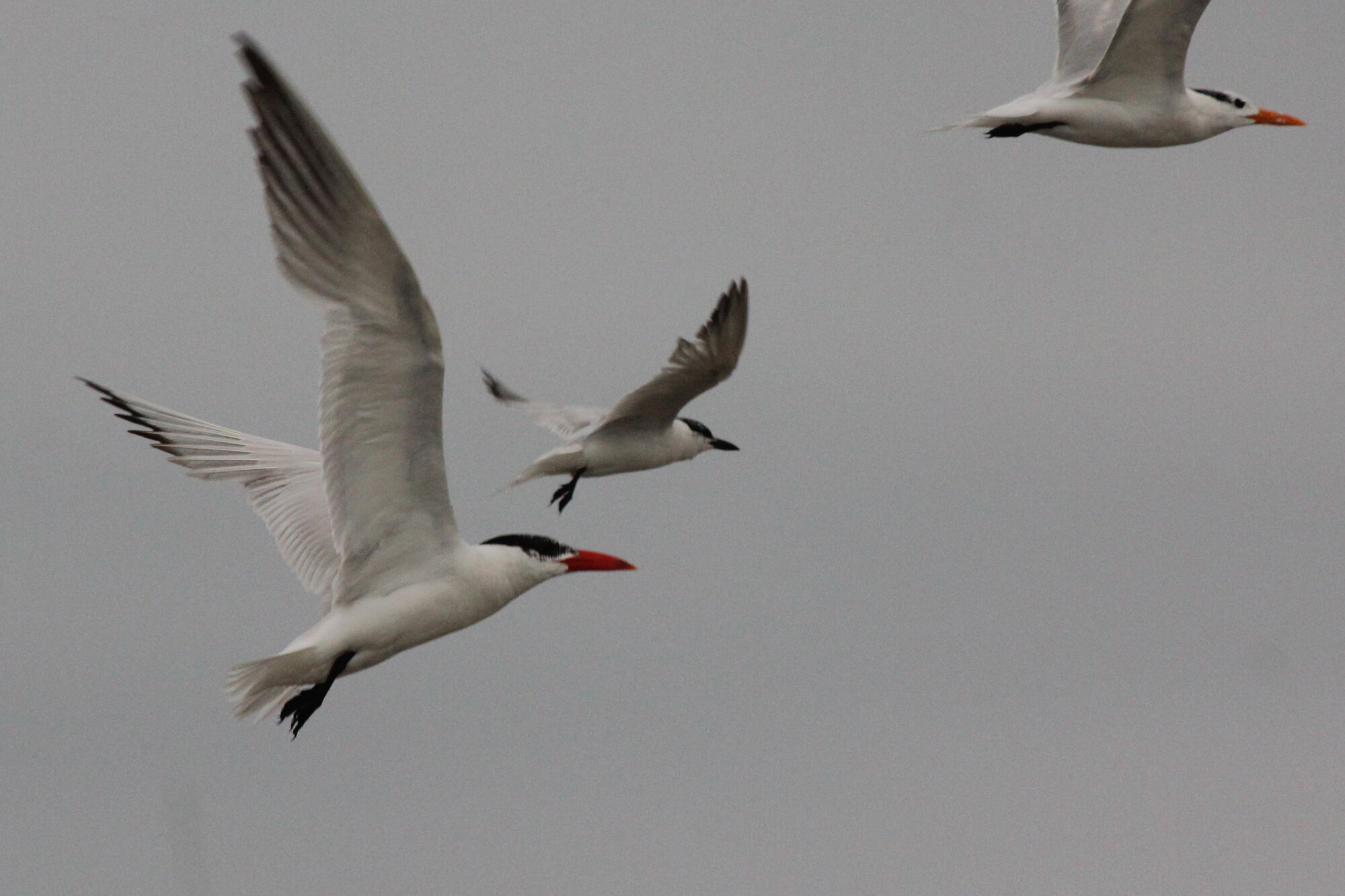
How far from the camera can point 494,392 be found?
2106cm

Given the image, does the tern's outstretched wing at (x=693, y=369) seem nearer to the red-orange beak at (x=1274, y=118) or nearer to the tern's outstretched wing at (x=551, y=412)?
the tern's outstretched wing at (x=551, y=412)

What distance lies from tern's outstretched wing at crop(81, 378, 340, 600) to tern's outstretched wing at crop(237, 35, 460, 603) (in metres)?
1.98

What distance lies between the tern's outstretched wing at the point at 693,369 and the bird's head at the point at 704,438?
1330 mm

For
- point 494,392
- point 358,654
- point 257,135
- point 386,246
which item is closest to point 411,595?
point 358,654

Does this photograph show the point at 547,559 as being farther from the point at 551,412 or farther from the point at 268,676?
the point at 551,412

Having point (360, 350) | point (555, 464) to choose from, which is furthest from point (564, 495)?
point (360, 350)

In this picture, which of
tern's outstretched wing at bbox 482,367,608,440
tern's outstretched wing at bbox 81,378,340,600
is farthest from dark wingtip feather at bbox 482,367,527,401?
tern's outstretched wing at bbox 81,378,340,600

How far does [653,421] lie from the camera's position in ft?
56.7

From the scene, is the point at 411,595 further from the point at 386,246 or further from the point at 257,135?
the point at 257,135

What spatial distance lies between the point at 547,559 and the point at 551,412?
29.3ft

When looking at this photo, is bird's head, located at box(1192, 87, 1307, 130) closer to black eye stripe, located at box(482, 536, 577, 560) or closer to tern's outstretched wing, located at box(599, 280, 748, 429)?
tern's outstretched wing, located at box(599, 280, 748, 429)

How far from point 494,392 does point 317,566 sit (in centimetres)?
858

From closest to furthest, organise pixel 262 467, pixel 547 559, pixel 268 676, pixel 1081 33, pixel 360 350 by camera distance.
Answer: pixel 360 350
pixel 268 676
pixel 547 559
pixel 262 467
pixel 1081 33

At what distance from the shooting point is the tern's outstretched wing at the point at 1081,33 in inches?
642
